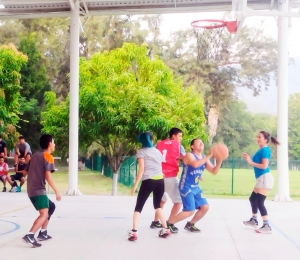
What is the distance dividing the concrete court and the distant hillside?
22540mm

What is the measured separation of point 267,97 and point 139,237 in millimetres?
35096

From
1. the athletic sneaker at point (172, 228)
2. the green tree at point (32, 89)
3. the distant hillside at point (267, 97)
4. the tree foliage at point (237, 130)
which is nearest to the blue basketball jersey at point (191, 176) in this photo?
the athletic sneaker at point (172, 228)

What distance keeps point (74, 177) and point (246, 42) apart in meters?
22.6

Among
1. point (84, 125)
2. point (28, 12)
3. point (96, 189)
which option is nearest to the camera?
point (28, 12)

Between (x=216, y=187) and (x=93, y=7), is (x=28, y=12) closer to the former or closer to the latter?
(x=93, y=7)

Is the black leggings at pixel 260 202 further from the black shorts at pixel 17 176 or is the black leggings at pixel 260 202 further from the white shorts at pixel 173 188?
the black shorts at pixel 17 176

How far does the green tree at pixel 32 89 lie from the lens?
1092 inches

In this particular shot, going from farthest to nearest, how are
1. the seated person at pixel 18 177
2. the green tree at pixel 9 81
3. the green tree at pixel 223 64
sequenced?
the green tree at pixel 223 64, the green tree at pixel 9 81, the seated person at pixel 18 177

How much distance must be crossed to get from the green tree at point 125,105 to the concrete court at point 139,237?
6.00 meters

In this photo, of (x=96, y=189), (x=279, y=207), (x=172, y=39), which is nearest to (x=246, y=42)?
(x=172, y=39)

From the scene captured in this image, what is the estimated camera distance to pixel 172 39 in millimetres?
30094

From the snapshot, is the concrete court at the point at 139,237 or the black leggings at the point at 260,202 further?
the black leggings at the point at 260,202

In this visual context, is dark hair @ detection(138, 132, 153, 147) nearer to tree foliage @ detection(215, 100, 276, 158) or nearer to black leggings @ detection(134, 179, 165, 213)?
black leggings @ detection(134, 179, 165, 213)

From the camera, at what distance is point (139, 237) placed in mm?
6918
